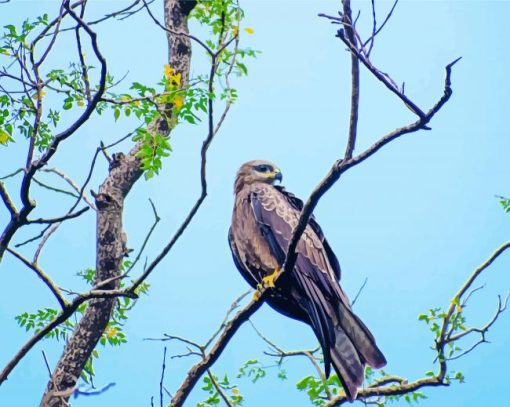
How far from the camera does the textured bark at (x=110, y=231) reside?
3.84 meters

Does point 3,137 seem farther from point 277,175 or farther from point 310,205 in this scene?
point 277,175

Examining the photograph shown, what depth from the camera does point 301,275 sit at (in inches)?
137

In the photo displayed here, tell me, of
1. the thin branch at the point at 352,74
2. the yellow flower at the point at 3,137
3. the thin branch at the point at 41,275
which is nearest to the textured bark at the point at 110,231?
the yellow flower at the point at 3,137

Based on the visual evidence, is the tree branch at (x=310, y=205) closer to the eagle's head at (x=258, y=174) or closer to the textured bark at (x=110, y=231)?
the textured bark at (x=110, y=231)

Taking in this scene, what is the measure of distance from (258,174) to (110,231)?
0.92 metres

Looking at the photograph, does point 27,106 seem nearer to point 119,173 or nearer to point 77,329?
point 119,173

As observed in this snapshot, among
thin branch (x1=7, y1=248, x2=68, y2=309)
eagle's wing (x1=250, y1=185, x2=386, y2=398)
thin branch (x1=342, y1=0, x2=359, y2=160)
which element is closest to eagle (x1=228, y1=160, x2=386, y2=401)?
eagle's wing (x1=250, y1=185, x2=386, y2=398)

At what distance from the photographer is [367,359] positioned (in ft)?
10.7

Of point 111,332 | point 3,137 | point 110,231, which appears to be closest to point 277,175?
point 110,231

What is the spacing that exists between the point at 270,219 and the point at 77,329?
111cm

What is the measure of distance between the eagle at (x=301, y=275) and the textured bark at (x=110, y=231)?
583 mm

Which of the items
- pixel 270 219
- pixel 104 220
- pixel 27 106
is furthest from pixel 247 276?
pixel 27 106

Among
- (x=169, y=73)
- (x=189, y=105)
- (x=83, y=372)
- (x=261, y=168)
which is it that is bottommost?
(x=83, y=372)

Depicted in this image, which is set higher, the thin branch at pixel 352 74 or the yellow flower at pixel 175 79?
the yellow flower at pixel 175 79
